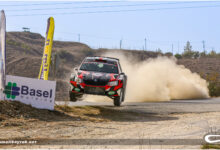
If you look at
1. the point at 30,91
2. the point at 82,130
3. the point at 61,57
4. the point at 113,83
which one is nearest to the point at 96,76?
the point at 113,83

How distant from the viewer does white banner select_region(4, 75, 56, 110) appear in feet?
36.4

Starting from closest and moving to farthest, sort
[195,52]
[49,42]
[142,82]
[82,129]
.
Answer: [82,129] < [49,42] < [142,82] < [195,52]

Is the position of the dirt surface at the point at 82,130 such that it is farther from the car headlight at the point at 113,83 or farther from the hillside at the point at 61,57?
the hillside at the point at 61,57

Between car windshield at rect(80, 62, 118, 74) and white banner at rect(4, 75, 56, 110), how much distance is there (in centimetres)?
252

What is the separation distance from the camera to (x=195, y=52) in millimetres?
78688

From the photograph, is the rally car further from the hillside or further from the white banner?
the hillside

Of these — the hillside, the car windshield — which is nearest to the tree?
the hillside

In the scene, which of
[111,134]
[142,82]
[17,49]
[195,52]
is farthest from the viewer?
[195,52]

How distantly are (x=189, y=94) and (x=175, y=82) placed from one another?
5.11ft

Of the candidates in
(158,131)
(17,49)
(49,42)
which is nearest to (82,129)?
(158,131)

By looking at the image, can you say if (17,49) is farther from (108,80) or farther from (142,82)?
(108,80)

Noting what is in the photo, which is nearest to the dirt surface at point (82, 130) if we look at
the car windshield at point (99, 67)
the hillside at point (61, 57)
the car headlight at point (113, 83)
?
the car headlight at point (113, 83)

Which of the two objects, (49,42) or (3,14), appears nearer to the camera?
(3,14)

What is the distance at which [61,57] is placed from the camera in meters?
56.7
